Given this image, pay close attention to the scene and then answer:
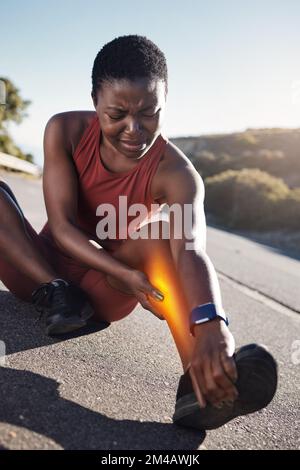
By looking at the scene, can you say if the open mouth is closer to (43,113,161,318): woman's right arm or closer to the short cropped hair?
the short cropped hair

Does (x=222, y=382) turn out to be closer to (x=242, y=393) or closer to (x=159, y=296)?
(x=242, y=393)

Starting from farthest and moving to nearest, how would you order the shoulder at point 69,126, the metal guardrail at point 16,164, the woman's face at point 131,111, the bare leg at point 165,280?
the metal guardrail at point 16,164 < the shoulder at point 69,126 < the woman's face at point 131,111 < the bare leg at point 165,280

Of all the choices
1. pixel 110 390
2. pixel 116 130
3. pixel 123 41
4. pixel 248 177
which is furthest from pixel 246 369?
pixel 248 177

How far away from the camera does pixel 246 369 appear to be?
159cm

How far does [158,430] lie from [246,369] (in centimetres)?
43

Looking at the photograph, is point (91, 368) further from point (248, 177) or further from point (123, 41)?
point (248, 177)

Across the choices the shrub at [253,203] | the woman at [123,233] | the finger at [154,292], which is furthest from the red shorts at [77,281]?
the shrub at [253,203]

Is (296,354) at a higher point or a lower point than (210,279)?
lower

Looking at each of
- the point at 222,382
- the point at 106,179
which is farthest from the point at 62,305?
the point at 222,382

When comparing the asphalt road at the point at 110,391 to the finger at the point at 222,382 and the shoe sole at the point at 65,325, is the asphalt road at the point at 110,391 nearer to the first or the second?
the shoe sole at the point at 65,325

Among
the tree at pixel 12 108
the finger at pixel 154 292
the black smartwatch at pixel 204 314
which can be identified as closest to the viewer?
the black smartwatch at pixel 204 314

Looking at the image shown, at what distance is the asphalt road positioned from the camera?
1.63 m

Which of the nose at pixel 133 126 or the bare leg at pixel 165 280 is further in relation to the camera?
the nose at pixel 133 126

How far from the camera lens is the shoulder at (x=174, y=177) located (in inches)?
95.7
